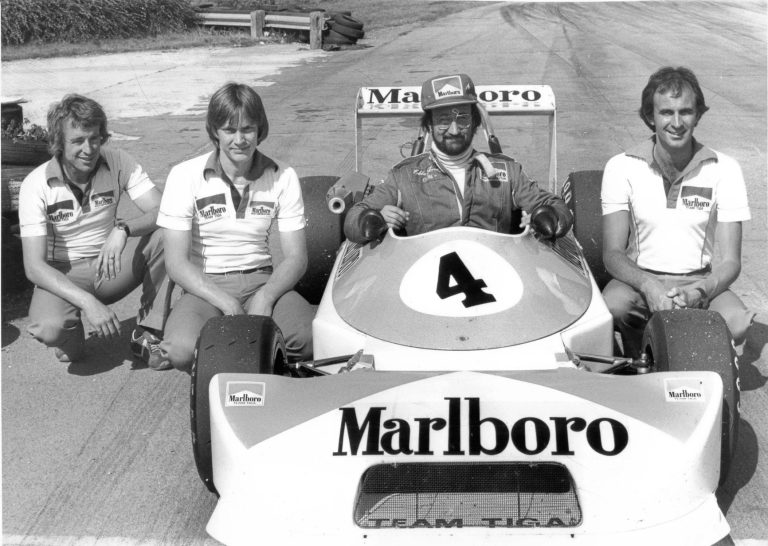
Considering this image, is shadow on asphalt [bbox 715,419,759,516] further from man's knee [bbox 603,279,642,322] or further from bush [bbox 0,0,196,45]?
bush [bbox 0,0,196,45]

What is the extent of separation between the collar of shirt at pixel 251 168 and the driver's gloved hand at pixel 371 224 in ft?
2.31

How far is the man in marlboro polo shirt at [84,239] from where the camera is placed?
5.44m

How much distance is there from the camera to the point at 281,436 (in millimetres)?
3715

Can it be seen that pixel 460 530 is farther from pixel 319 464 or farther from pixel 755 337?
pixel 755 337

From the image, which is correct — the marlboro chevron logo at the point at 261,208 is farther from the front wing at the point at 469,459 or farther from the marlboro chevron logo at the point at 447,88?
the front wing at the point at 469,459

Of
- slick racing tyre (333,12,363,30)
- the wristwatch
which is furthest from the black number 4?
slick racing tyre (333,12,363,30)

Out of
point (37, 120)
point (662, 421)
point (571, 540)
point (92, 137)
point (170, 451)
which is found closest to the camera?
point (571, 540)

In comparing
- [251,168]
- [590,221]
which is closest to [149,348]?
[251,168]

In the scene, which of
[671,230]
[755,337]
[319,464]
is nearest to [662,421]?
[319,464]

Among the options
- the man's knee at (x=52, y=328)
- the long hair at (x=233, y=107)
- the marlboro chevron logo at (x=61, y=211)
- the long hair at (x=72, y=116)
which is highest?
the long hair at (x=233, y=107)

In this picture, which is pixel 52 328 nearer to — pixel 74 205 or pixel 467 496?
pixel 74 205

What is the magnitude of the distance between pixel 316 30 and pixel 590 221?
16.0 meters

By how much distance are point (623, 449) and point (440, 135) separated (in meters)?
2.08

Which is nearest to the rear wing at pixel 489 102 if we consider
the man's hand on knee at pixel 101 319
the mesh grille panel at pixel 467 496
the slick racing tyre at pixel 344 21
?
the man's hand on knee at pixel 101 319
